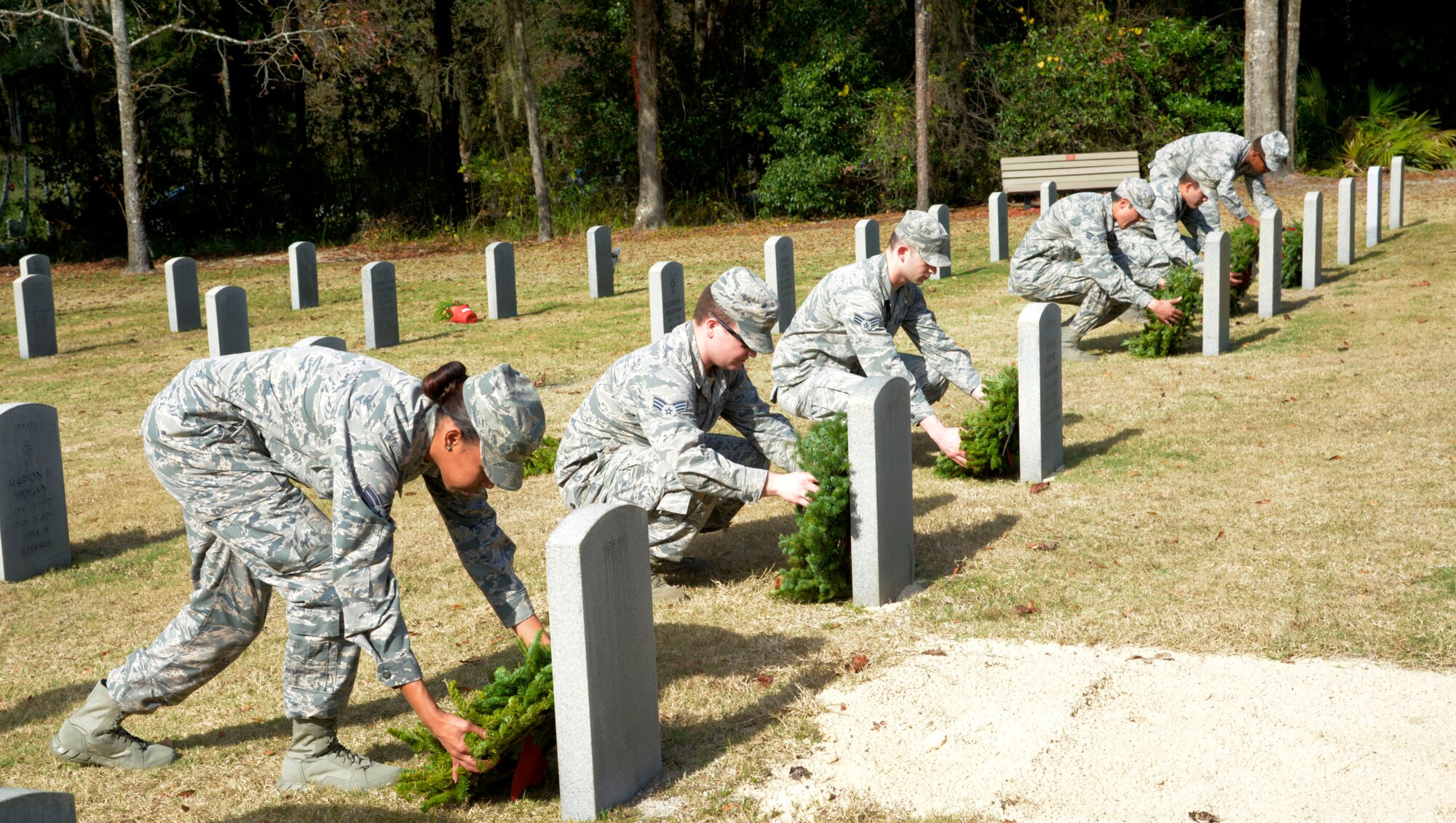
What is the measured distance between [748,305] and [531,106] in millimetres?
19957

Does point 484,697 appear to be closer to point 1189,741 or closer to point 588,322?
point 1189,741

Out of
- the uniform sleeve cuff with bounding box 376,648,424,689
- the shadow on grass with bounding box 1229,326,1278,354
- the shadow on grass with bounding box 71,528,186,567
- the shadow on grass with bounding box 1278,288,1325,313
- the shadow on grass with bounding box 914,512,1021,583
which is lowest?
the shadow on grass with bounding box 71,528,186,567

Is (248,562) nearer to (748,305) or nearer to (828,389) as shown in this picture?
(748,305)

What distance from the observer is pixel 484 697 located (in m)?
3.74

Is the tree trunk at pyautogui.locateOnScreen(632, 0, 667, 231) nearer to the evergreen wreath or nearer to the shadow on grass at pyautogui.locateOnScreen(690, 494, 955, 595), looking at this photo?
the evergreen wreath

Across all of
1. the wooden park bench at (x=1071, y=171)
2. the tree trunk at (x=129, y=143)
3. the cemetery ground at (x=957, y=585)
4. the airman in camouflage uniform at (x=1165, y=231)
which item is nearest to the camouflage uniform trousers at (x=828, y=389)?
the cemetery ground at (x=957, y=585)

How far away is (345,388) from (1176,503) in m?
4.86

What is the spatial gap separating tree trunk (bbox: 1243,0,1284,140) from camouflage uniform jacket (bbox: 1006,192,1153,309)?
1297 centimetres

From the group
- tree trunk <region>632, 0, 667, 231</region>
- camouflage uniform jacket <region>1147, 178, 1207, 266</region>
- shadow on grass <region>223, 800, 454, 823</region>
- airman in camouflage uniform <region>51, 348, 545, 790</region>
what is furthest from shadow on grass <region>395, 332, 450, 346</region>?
tree trunk <region>632, 0, 667, 231</region>

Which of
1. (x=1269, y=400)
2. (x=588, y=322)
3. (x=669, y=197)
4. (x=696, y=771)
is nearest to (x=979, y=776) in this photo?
(x=696, y=771)

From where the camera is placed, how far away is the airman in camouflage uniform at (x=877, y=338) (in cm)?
700

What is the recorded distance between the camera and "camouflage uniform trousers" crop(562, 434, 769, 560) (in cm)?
550

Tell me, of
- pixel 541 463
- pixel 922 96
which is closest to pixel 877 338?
pixel 541 463

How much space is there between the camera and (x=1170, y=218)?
11.5 m
